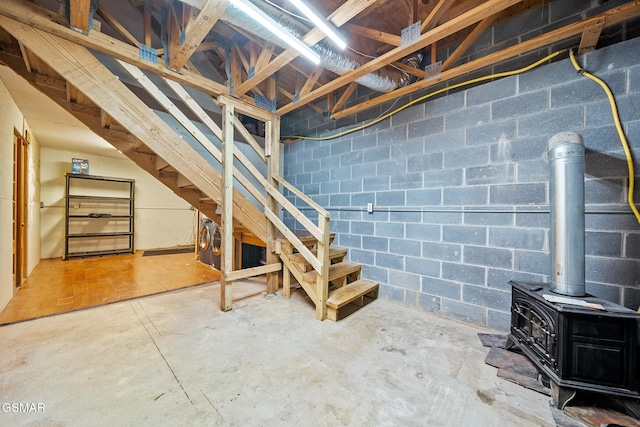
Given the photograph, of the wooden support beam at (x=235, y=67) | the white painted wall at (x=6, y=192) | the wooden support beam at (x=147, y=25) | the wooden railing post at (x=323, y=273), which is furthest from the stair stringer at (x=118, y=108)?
the wooden railing post at (x=323, y=273)

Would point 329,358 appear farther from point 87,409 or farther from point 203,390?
point 87,409

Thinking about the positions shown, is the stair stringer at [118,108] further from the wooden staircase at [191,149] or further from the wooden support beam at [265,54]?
the wooden support beam at [265,54]

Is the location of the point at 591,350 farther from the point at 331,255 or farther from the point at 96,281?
the point at 96,281

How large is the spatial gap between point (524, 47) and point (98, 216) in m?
7.97

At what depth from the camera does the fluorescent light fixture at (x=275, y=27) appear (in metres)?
1.52

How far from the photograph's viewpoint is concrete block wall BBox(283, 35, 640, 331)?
5.70 feet

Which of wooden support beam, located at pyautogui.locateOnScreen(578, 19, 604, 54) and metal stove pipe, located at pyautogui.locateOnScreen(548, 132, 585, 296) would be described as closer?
metal stove pipe, located at pyautogui.locateOnScreen(548, 132, 585, 296)

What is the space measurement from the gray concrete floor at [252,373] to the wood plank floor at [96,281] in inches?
17.4

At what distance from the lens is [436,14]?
1.81m

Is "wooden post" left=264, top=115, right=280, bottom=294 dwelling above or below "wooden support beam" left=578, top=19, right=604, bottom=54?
below

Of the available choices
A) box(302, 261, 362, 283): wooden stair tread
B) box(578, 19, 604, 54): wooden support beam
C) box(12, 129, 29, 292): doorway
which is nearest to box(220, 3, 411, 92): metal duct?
box(578, 19, 604, 54): wooden support beam

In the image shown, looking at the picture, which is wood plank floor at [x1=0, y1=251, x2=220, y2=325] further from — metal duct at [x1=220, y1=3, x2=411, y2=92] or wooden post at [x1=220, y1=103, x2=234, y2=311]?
metal duct at [x1=220, y1=3, x2=411, y2=92]

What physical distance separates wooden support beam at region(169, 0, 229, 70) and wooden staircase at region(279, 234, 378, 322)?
2.10 meters

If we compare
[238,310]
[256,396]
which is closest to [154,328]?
[238,310]
